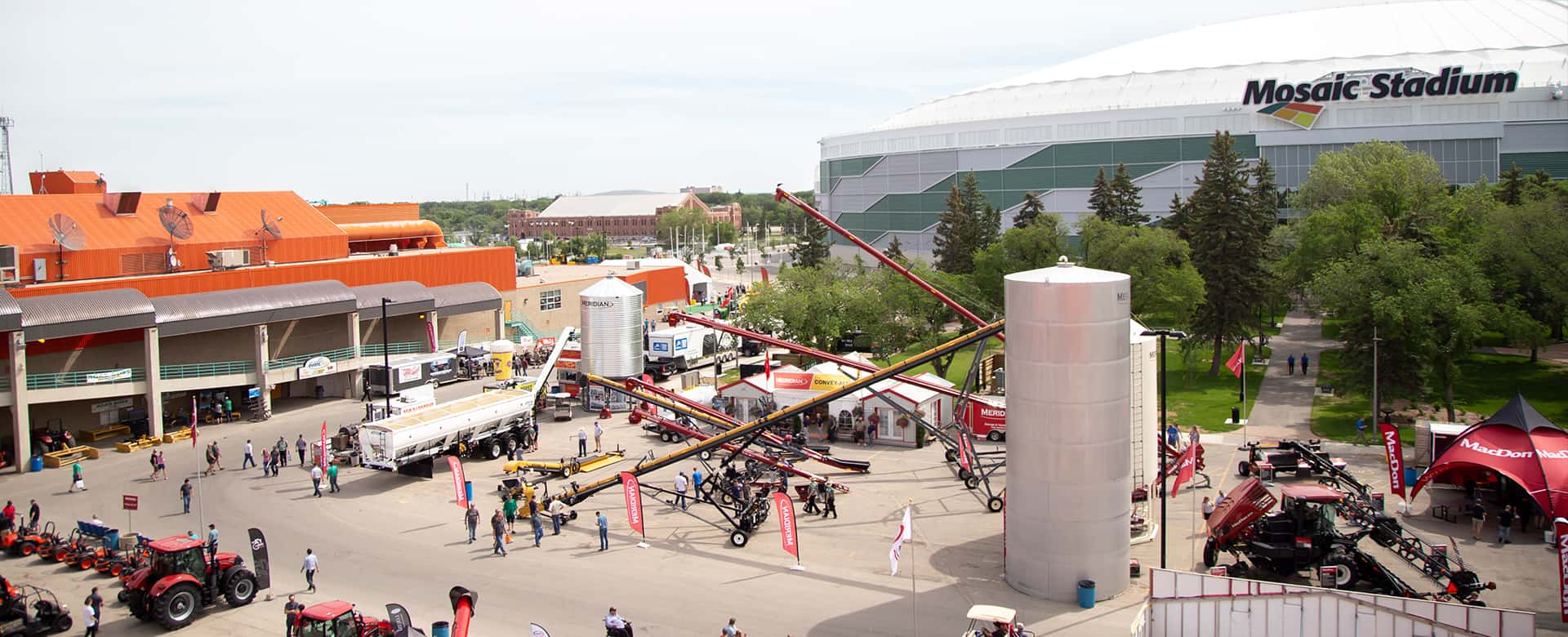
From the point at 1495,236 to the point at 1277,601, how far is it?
109 feet

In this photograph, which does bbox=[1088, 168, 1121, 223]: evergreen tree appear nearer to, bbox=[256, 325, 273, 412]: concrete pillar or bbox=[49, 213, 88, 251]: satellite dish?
bbox=[256, 325, 273, 412]: concrete pillar

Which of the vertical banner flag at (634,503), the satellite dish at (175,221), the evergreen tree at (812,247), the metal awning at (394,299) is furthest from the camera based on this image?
the evergreen tree at (812,247)

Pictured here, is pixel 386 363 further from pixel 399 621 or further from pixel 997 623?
pixel 997 623

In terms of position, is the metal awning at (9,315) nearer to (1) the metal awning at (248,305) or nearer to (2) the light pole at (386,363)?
(1) the metal awning at (248,305)

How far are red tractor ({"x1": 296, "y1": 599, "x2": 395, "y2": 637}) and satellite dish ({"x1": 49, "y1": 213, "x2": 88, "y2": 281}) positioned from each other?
3173cm

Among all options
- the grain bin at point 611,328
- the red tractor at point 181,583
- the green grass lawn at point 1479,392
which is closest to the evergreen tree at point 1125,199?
the green grass lawn at point 1479,392

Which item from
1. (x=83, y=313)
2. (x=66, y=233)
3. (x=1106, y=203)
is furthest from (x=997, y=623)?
(x=1106, y=203)

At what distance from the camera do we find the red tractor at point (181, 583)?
22.3 metres

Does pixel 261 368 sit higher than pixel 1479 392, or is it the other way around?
pixel 261 368

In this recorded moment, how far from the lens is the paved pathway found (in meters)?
39.6

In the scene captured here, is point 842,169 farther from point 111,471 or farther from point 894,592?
point 894,592

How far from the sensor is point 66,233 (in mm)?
43875

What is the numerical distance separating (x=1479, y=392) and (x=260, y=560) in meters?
44.5

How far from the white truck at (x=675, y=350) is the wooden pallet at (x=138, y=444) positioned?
21004 mm
